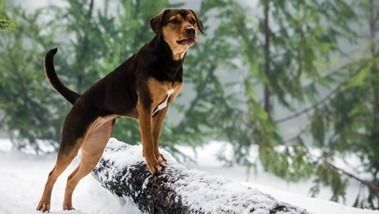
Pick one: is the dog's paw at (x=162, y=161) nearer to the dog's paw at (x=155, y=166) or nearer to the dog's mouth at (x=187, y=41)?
the dog's paw at (x=155, y=166)

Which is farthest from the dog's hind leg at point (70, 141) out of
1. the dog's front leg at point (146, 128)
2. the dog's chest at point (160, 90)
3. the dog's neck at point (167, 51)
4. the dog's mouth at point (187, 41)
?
the dog's mouth at point (187, 41)

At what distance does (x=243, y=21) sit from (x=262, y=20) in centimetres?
94

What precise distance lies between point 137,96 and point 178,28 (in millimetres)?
594

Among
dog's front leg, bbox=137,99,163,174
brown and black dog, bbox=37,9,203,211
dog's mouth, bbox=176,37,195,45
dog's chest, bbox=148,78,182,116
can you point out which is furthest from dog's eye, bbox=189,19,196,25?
dog's front leg, bbox=137,99,163,174

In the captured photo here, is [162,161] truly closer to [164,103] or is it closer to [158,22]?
Answer: [164,103]

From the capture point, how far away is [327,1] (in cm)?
1232

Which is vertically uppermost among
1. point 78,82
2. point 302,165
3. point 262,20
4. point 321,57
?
point 262,20

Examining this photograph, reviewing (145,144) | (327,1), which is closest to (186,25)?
(145,144)

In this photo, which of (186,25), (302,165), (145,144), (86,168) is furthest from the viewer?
(302,165)

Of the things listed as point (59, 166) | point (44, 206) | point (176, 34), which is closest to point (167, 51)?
point (176, 34)

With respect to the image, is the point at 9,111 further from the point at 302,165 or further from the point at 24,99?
the point at 302,165

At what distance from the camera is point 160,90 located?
3104 mm

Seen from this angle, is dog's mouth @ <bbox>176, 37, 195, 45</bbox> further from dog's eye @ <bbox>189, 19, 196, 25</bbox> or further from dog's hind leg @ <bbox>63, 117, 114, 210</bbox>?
dog's hind leg @ <bbox>63, 117, 114, 210</bbox>

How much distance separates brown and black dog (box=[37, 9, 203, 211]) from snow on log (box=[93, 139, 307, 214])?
7.0 inches
